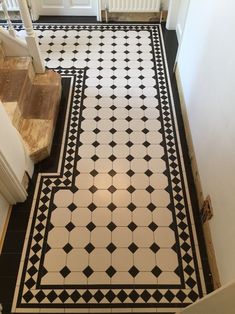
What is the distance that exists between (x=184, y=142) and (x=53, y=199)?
1.41 meters

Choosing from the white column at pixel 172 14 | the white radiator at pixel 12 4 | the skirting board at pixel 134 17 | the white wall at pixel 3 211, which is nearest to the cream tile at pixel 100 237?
the white wall at pixel 3 211

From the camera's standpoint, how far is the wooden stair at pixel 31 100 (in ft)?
8.99

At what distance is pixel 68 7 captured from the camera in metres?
4.11

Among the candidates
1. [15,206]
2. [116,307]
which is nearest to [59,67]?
[15,206]

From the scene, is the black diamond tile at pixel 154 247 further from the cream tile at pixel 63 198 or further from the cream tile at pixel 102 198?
the cream tile at pixel 63 198

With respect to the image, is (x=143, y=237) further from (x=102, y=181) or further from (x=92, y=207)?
(x=102, y=181)

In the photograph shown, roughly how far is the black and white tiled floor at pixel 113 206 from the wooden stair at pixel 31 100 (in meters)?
0.20

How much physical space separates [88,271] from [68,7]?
353 centimetres

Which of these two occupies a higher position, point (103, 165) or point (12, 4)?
point (12, 4)

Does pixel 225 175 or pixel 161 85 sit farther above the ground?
pixel 225 175

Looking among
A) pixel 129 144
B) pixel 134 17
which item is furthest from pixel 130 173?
pixel 134 17

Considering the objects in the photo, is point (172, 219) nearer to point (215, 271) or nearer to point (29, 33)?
point (215, 271)

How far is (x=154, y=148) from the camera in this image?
2941mm

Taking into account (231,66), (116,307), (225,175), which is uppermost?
(231,66)
